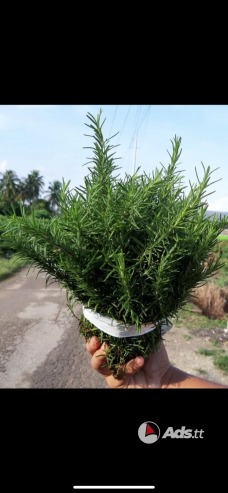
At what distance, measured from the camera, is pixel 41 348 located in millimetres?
3240

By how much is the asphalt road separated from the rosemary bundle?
161cm

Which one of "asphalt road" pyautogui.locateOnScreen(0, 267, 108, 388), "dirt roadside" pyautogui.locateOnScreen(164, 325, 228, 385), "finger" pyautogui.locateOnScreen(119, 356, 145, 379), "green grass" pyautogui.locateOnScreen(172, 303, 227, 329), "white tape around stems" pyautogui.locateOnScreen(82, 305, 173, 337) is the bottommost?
"asphalt road" pyautogui.locateOnScreen(0, 267, 108, 388)

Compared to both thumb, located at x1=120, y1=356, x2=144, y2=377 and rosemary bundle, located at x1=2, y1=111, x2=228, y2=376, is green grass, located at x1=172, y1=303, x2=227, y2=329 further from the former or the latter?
rosemary bundle, located at x1=2, y1=111, x2=228, y2=376

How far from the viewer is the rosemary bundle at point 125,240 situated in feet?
1.64

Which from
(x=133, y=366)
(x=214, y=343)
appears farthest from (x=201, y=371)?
(x=133, y=366)

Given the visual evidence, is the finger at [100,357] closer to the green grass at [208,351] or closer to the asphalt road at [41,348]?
the asphalt road at [41,348]

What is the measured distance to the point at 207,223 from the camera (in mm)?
563

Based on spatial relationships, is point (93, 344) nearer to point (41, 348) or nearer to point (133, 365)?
point (133, 365)
